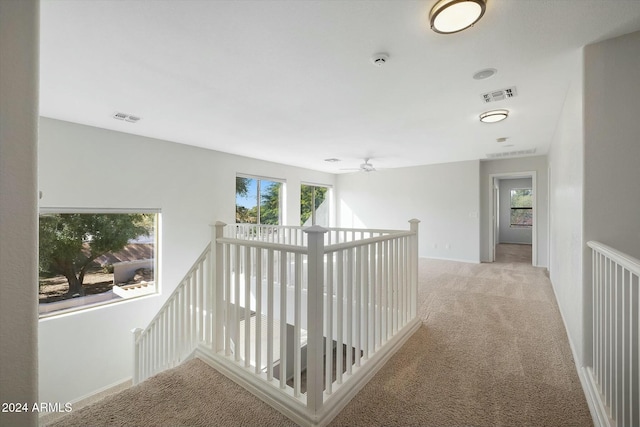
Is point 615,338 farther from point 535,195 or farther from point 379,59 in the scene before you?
point 535,195

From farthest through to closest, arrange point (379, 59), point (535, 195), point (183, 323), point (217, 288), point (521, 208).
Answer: point (521, 208) < point (535, 195) < point (183, 323) < point (217, 288) < point (379, 59)

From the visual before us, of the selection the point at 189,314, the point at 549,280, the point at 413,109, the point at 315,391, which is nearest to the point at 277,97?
the point at 413,109

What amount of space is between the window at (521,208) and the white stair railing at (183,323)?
10.8 meters

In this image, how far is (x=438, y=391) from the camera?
5.86 ft

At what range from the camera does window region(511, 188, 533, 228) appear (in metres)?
9.47

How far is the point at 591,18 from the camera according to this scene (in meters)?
1.65

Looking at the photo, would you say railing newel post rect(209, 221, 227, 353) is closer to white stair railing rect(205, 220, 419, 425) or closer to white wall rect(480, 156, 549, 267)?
white stair railing rect(205, 220, 419, 425)

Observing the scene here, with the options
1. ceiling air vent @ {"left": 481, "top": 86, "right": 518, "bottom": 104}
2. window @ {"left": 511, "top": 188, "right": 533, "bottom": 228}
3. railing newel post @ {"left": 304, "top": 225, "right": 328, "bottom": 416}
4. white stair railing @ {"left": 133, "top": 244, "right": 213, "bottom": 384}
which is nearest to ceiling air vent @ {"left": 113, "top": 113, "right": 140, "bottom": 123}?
white stair railing @ {"left": 133, "top": 244, "right": 213, "bottom": 384}

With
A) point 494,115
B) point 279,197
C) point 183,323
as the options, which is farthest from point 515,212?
point 183,323

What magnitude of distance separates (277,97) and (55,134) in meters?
3.07

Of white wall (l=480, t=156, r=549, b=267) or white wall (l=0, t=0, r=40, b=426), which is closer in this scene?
white wall (l=0, t=0, r=40, b=426)

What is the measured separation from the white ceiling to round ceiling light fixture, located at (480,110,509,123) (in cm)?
14

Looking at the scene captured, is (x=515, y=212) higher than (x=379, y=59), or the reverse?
(x=379, y=59)

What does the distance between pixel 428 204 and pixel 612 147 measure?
5049 mm
